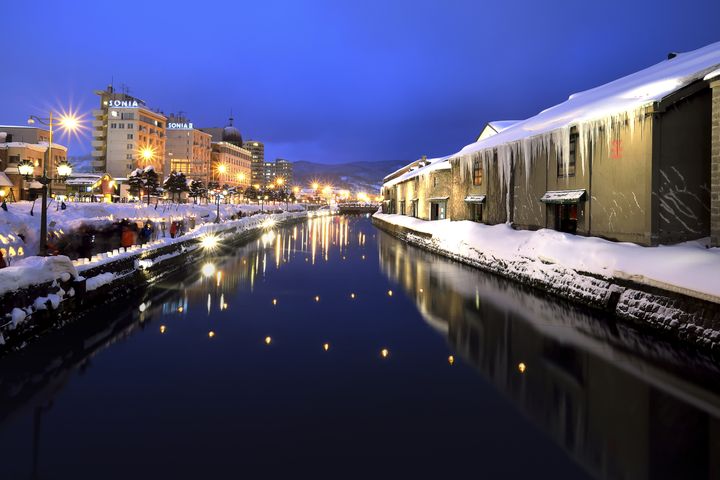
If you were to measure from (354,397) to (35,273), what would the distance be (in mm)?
7895

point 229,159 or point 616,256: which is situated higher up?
point 229,159

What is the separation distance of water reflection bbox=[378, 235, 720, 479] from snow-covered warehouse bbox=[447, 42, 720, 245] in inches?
182

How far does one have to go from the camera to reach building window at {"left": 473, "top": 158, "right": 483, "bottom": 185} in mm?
31312

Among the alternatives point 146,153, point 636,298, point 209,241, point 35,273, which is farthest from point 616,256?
point 146,153

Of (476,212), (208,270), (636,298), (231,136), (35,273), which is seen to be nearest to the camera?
(35,273)

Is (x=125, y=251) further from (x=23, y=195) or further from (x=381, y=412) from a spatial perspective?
(x=23, y=195)

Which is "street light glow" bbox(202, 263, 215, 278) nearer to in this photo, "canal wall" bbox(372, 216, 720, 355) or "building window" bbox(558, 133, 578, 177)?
"canal wall" bbox(372, 216, 720, 355)

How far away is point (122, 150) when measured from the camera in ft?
340

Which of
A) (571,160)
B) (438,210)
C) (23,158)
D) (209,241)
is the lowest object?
(209,241)

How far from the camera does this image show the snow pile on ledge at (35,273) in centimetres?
926

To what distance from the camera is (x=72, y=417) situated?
22.4ft

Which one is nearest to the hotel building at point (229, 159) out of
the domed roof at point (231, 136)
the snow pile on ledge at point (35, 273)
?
the domed roof at point (231, 136)

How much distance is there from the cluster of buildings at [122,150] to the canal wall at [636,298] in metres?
54.5

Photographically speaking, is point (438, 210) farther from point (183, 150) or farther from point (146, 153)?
point (183, 150)
